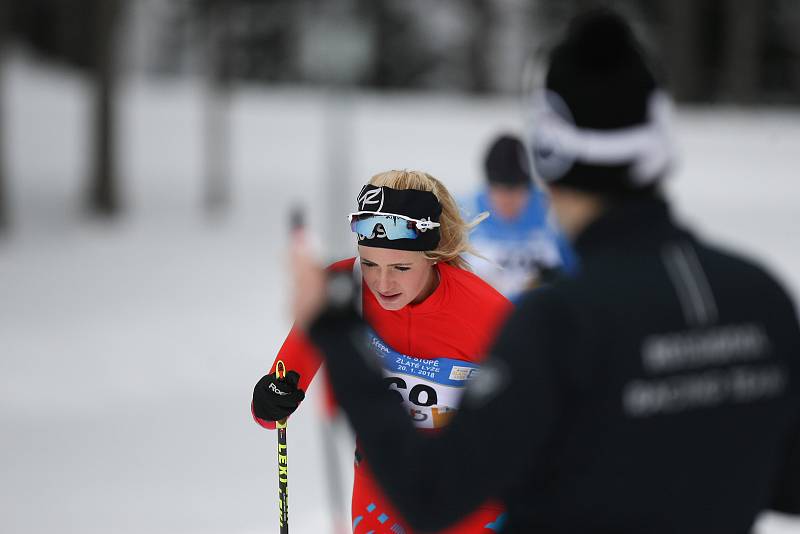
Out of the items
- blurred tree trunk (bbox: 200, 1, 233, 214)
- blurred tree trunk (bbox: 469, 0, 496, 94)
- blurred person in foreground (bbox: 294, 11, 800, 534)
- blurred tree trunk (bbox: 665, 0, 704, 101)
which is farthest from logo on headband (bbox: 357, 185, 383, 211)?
blurred tree trunk (bbox: 469, 0, 496, 94)

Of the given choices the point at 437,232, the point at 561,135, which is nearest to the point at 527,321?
the point at 561,135

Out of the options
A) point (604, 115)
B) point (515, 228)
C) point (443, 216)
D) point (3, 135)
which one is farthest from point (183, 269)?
point (604, 115)

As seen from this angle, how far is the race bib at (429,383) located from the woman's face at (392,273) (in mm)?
150

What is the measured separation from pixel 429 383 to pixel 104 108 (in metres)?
12.6

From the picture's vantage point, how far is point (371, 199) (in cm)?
292

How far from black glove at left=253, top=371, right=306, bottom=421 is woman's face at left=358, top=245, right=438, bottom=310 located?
338 millimetres

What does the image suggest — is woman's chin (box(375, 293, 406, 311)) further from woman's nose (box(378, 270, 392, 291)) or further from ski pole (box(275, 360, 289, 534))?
ski pole (box(275, 360, 289, 534))

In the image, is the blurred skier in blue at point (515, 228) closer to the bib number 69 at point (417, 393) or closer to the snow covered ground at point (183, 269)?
the snow covered ground at point (183, 269)

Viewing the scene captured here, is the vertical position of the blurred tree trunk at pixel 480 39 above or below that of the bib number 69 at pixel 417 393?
above

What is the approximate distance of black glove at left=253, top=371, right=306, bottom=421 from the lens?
2943 millimetres

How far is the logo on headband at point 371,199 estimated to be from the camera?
2.90 m

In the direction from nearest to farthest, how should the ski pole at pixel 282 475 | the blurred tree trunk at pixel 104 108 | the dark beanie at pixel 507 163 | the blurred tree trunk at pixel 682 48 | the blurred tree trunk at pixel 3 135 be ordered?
the ski pole at pixel 282 475, the dark beanie at pixel 507 163, the blurred tree trunk at pixel 3 135, the blurred tree trunk at pixel 104 108, the blurred tree trunk at pixel 682 48

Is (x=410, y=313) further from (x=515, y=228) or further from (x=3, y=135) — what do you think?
(x=3, y=135)

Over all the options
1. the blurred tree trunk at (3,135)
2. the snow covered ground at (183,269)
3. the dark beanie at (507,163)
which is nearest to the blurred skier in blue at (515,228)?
the dark beanie at (507,163)
